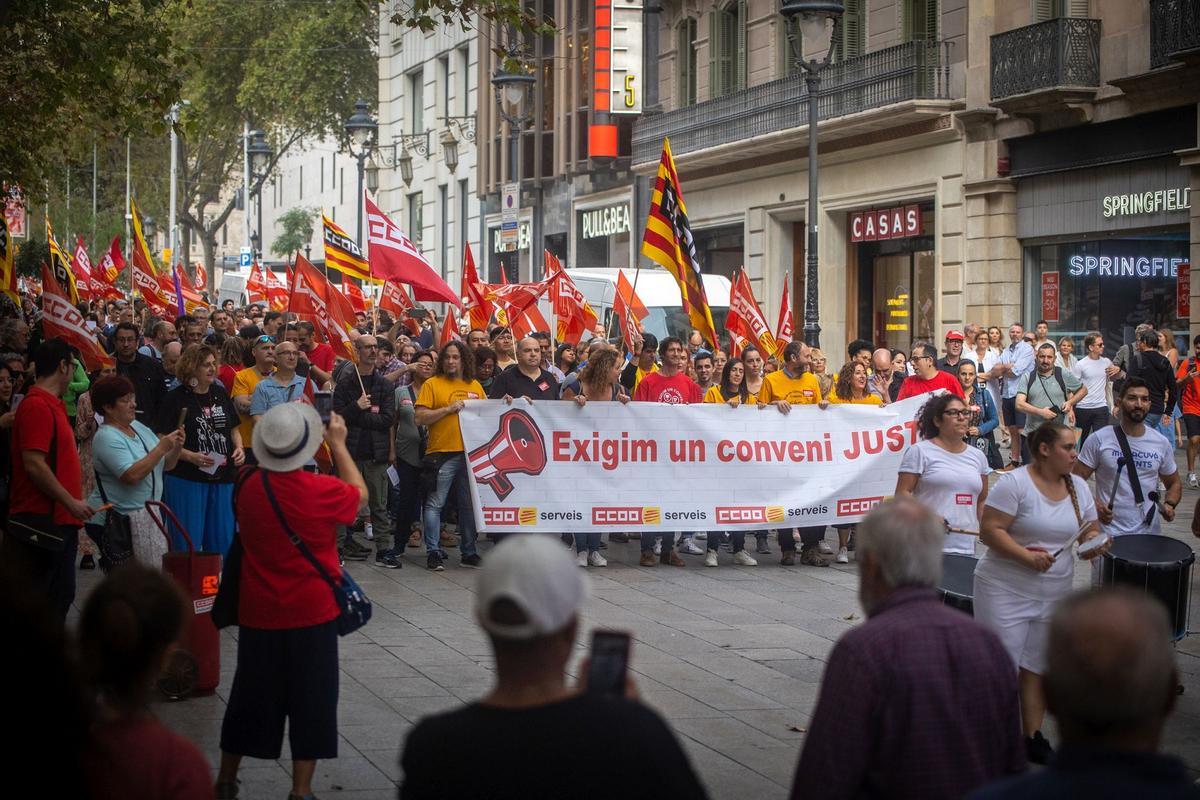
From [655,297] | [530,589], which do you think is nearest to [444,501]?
[530,589]

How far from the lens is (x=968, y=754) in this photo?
404cm

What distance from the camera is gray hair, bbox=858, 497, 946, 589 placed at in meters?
4.16

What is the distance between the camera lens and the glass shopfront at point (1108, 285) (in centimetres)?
2322

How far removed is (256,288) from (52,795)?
1222 inches

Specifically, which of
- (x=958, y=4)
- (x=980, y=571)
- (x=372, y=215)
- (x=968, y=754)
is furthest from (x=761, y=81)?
(x=968, y=754)

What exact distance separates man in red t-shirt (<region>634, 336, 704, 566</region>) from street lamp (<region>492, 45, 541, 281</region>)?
2623 millimetres

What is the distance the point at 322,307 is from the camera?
15.8m

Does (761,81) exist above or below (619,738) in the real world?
above

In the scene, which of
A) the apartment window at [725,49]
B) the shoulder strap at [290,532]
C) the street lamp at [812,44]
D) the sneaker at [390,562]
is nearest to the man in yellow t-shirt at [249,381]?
the sneaker at [390,562]

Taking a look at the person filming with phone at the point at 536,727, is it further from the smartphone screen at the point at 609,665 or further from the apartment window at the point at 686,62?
the apartment window at the point at 686,62

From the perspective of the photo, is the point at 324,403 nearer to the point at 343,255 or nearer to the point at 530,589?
the point at 343,255

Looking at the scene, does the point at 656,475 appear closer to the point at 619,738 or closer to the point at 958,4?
the point at 619,738

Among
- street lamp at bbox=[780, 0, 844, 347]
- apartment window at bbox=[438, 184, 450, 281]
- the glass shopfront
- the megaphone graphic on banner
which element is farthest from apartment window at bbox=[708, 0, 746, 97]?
the megaphone graphic on banner

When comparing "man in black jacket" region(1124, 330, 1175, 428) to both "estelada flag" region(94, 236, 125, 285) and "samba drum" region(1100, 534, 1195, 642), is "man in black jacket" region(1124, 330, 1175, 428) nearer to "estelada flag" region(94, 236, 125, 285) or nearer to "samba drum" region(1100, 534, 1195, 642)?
"samba drum" region(1100, 534, 1195, 642)
